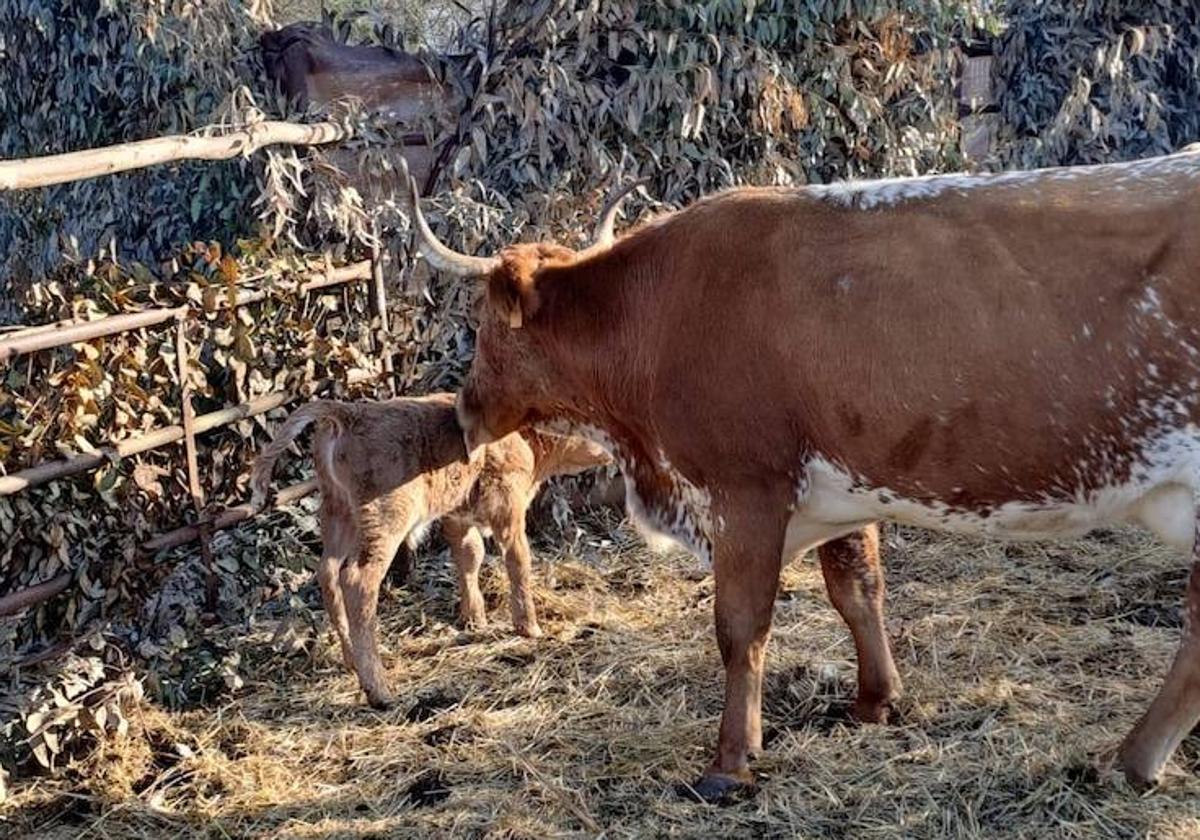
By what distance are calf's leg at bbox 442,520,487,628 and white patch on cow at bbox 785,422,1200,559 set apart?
5.94ft

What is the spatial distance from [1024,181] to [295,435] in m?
2.85

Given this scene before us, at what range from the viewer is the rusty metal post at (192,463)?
5.21 meters

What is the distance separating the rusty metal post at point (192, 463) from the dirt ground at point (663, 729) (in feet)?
0.85

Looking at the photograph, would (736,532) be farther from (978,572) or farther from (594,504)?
(594,504)

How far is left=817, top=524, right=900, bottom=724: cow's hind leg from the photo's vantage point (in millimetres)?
4699

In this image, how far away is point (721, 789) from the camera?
4207 mm

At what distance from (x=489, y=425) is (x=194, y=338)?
130 centimetres

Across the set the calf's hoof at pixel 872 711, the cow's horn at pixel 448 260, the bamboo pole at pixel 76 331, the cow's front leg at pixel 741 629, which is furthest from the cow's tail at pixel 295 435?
the calf's hoof at pixel 872 711

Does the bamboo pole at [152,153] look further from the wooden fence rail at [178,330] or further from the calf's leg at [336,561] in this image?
the calf's leg at [336,561]

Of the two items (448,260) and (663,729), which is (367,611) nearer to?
(663,729)

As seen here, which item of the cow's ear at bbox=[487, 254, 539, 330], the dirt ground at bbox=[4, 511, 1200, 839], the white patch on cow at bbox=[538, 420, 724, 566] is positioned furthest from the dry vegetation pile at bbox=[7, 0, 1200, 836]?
the cow's ear at bbox=[487, 254, 539, 330]

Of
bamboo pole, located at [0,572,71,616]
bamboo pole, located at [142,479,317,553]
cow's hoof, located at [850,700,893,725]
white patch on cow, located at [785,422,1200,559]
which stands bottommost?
cow's hoof, located at [850,700,893,725]

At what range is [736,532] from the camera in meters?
4.24

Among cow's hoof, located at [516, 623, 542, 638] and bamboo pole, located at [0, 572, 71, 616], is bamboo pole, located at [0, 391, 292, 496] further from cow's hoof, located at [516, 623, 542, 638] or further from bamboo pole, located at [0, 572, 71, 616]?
cow's hoof, located at [516, 623, 542, 638]
